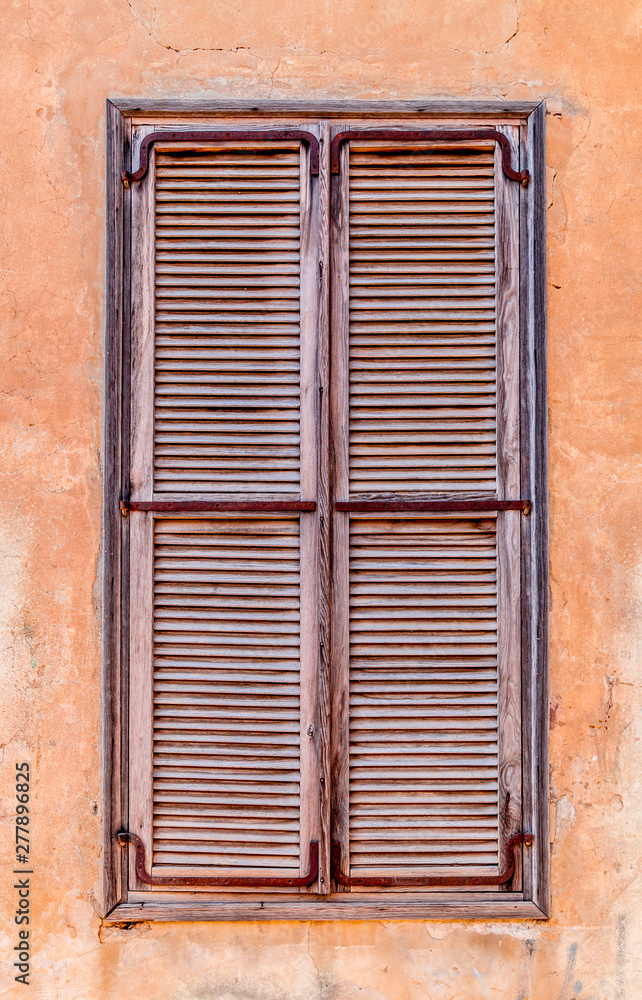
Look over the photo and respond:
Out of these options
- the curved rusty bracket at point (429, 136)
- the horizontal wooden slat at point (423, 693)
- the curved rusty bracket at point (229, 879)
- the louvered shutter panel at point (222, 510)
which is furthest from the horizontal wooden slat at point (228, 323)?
the curved rusty bracket at point (229, 879)

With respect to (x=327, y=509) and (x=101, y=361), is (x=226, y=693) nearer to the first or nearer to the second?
(x=327, y=509)

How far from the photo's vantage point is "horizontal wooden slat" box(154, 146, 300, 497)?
5.44 feet

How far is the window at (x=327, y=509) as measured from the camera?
1.62 metres

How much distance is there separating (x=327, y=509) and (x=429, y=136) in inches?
40.6

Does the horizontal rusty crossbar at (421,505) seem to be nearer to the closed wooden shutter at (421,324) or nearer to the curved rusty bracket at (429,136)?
the closed wooden shutter at (421,324)

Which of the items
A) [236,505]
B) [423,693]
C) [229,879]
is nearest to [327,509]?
[236,505]

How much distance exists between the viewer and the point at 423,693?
163 centimetres

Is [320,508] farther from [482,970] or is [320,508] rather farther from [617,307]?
[482,970]

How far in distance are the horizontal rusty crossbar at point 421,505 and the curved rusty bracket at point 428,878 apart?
0.86 m

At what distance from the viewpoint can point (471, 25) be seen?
65.8 inches

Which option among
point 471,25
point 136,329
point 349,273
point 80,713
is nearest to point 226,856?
point 80,713

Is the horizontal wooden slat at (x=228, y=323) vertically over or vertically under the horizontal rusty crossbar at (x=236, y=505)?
over

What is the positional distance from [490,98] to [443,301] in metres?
0.57

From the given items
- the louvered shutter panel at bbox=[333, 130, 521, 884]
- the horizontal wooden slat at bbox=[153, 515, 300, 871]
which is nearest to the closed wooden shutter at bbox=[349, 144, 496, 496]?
the louvered shutter panel at bbox=[333, 130, 521, 884]
